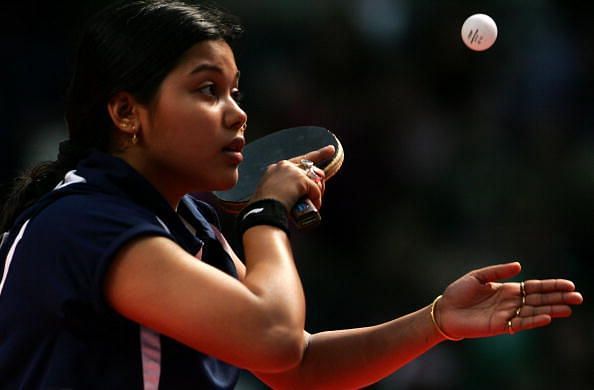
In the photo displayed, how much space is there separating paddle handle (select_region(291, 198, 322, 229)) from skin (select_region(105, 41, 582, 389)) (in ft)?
0.10

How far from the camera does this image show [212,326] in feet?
6.97

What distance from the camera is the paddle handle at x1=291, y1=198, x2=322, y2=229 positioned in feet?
8.02

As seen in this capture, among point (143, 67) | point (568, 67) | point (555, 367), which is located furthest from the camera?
point (568, 67)

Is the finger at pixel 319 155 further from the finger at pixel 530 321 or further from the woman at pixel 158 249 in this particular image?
the finger at pixel 530 321

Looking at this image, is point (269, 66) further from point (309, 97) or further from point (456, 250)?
point (456, 250)

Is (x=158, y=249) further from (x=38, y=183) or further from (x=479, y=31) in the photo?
(x=479, y=31)

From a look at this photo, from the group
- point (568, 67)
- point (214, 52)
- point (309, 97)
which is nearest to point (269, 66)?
point (309, 97)

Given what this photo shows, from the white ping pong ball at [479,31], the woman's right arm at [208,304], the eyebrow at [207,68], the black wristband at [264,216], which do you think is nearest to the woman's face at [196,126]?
the eyebrow at [207,68]

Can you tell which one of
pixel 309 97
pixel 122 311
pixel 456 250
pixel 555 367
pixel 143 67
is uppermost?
pixel 143 67

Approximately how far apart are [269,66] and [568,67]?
1.72 metres

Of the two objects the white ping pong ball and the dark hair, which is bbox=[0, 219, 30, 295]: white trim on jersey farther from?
the white ping pong ball

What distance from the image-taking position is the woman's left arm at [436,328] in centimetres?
267

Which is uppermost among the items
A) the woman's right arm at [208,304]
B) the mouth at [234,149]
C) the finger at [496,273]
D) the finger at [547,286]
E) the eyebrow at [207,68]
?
the eyebrow at [207,68]

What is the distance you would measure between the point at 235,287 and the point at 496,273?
0.83 metres
